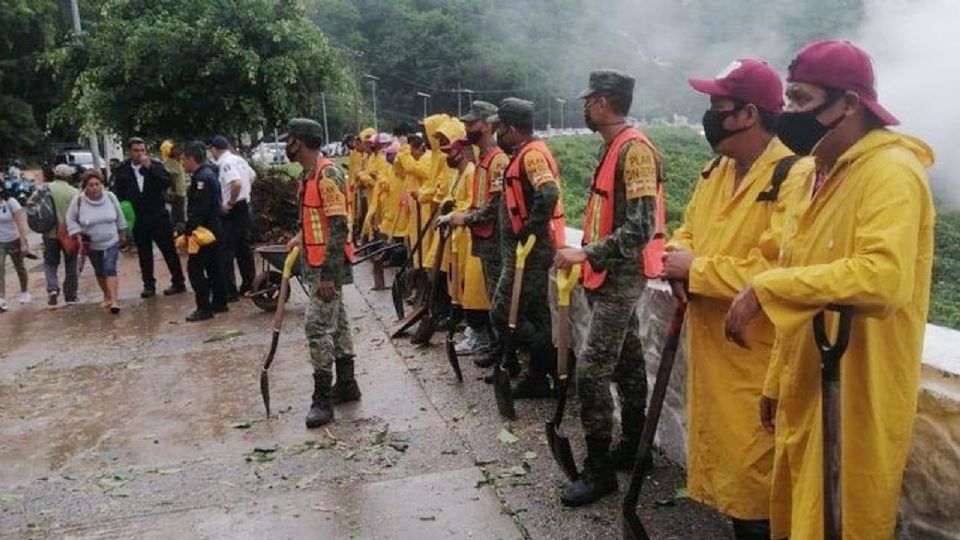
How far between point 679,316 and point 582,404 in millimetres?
1054

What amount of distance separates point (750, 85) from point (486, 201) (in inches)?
129

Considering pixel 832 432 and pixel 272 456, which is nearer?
pixel 832 432

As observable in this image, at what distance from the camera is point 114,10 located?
44.5 feet

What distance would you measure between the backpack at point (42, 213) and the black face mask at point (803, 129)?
9.59 m

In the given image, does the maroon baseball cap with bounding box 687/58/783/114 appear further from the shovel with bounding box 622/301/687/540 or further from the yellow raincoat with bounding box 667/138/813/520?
the shovel with bounding box 622/301/687/540

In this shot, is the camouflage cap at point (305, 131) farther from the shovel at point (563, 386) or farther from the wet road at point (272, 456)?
the shovel at point (563, 386)

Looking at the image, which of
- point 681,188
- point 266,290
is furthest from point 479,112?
point 681,188

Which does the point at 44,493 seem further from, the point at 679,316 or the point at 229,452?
the point at 679,316

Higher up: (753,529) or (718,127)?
(718,127)

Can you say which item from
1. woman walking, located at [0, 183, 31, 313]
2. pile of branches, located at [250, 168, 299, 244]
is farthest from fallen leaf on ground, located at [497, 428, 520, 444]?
pile of branches, located at [250, 168, 299, 244]

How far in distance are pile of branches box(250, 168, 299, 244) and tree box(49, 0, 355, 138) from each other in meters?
1.05

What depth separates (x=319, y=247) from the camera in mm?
5449

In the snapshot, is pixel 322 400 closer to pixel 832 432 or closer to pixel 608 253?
pixel 608 253

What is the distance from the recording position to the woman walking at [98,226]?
31.3ft
